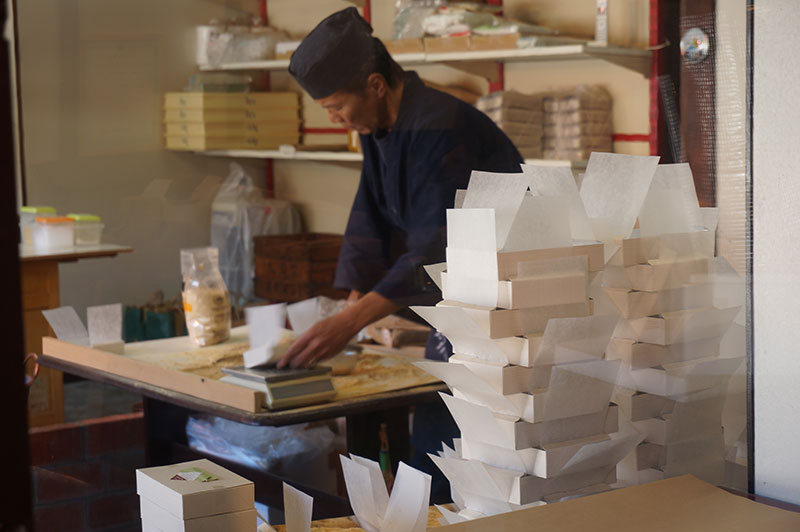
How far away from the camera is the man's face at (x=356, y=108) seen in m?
1.58

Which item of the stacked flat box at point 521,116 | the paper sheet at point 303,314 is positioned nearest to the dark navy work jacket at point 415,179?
the paper sheet at point 303,314

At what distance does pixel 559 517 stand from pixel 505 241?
280mm

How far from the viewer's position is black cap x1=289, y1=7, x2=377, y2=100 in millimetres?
1511

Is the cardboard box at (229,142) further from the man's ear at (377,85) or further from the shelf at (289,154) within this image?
the man's ear at (377,85)

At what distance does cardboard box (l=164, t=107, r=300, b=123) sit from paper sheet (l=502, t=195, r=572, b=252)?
0.77 meters

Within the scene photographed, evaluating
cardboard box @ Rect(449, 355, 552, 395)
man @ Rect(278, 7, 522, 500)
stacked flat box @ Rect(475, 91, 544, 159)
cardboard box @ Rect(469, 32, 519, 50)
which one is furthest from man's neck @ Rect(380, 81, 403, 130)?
cardboard box @ Rect(469, 32, 519, 50)

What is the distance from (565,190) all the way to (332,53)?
553 millimetres

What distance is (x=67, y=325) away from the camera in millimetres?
1753

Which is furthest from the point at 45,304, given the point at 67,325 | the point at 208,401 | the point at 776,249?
the point at 776,249

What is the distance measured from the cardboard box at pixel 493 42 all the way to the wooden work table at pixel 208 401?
114 cm

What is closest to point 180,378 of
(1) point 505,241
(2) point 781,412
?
(1) point 505,241

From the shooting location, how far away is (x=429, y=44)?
2215 mm

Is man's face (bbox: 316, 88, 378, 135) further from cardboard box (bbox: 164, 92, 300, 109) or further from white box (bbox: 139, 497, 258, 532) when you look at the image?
white box (bbox: 139, 497, 258, 532)

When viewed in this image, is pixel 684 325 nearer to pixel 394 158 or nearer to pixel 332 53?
pixel 394 158
